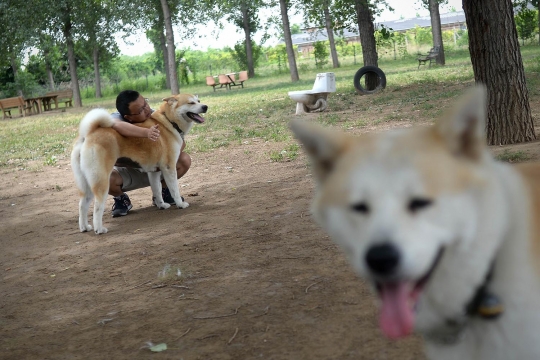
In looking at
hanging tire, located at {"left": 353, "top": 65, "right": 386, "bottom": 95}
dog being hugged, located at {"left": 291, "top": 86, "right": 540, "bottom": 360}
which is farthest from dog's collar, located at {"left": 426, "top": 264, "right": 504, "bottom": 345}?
hanging tire, located at {"left": 353, "top": 65, "right": 386, "bottom": 95}

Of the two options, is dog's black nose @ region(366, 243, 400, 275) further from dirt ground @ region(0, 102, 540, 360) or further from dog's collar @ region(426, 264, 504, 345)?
dirt ground @ region(0, 102, 540, 360)

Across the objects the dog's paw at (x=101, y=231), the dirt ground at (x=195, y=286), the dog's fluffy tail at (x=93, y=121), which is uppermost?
the dog's fluffy tail at (x=93, y=121)

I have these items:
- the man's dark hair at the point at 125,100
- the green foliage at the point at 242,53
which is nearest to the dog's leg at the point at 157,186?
the man's dark hair at the point at 125,100

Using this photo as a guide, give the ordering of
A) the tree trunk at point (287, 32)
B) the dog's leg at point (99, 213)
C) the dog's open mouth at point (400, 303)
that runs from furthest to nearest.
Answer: the tree trunk at point (287, 32) → the dog's leg at point (99, 213) → the dog's open mouth at point (400, 303)

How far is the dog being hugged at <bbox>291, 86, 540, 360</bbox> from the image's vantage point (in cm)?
153

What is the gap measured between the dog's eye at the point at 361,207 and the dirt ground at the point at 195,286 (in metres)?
1.62

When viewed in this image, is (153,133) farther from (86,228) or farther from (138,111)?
(86,228)

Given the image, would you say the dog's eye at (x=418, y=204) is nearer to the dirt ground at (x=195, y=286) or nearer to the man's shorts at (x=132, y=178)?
the dirt ground at (x=195, y=286)

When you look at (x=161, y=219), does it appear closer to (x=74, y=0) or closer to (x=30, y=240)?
(x=30, y=240)

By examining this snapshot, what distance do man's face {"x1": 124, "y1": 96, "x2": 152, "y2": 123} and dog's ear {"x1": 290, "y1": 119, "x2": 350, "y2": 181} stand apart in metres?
5.44

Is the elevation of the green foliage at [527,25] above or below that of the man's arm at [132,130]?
above

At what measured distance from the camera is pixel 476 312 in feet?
5.34

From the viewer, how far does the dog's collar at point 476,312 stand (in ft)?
5.19

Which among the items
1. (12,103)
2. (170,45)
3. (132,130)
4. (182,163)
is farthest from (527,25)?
(132,130)
